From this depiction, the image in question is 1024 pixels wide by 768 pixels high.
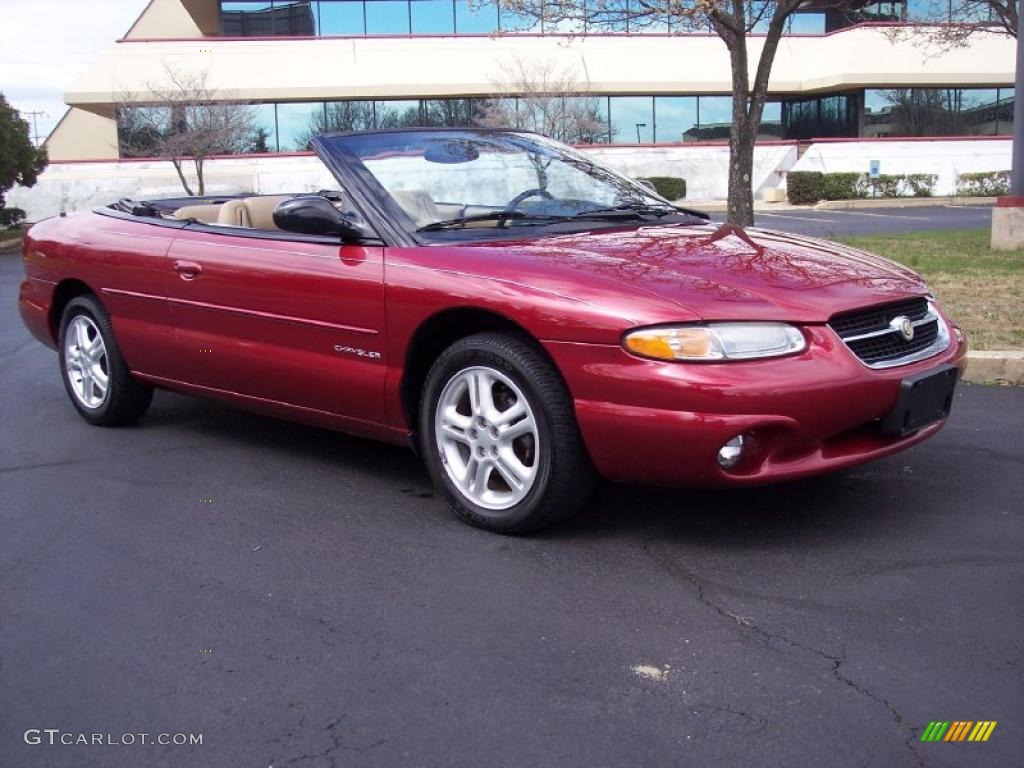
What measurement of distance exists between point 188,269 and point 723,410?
2.78m

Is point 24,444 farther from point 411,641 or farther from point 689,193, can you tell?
point 689,193

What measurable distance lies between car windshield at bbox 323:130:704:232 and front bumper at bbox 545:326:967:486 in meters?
1.11

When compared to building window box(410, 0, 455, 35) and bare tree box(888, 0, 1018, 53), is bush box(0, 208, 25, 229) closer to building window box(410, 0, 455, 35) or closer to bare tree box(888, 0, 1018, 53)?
building window box(410, 0, 455, 35)

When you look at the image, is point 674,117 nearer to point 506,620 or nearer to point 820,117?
point 820,117

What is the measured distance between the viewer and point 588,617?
137 inches

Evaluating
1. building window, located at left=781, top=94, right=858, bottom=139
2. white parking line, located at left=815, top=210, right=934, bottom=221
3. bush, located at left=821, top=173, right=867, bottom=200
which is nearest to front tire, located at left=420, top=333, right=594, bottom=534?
white parking line, located at left=815, top=210, right=934, bottom=221

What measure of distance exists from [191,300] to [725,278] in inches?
101

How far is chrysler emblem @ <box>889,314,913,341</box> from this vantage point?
409 cm

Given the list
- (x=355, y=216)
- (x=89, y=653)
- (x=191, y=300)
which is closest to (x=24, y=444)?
(x=191, y=300)

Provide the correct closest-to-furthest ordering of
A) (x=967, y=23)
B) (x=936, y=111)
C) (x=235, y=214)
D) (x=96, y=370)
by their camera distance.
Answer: (x=235, y=214) → (x=96, y=370) → (x=967, y=23) → (x=936, y=111)

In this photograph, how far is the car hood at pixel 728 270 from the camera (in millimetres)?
3814

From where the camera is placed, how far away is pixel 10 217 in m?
32.3

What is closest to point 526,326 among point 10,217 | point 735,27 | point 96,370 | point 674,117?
point 96,370

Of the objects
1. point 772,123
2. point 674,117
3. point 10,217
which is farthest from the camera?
point 772,123
